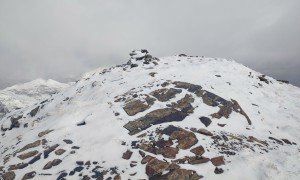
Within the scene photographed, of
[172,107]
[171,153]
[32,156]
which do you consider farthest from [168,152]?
[32,156]

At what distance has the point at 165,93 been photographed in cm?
3800

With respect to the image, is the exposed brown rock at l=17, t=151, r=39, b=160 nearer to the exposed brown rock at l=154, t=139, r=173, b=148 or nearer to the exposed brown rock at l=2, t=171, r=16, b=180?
the exposed brown rock at l=2, t=171, r=16, b=180

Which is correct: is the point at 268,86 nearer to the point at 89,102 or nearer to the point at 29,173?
the point at 89,102

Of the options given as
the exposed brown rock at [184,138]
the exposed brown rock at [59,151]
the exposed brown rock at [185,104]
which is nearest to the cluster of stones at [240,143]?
the exposed brown rock at [184,138]

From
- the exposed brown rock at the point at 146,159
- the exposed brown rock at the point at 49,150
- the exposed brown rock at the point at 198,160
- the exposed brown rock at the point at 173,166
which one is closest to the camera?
the exposed brown rock at the point at 173,166

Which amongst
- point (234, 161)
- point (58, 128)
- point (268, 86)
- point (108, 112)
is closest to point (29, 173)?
point (58, 128)

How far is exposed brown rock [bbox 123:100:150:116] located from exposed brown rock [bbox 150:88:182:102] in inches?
92.5

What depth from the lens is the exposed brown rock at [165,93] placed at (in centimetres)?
3703

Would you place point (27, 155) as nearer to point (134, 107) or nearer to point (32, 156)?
point (32, 156)

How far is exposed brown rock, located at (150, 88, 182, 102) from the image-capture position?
3703 centimetres

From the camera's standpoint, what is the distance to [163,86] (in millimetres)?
40094

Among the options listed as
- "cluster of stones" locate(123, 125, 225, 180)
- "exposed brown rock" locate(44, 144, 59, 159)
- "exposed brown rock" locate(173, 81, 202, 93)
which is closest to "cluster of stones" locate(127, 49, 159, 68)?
"exposed brown rock" locate(173, 81, 202, 93)

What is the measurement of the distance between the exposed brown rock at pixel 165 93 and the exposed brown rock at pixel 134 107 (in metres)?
2.35

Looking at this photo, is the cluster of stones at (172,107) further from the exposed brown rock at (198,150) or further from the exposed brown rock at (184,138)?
the exposed brown rock at (198,150)
